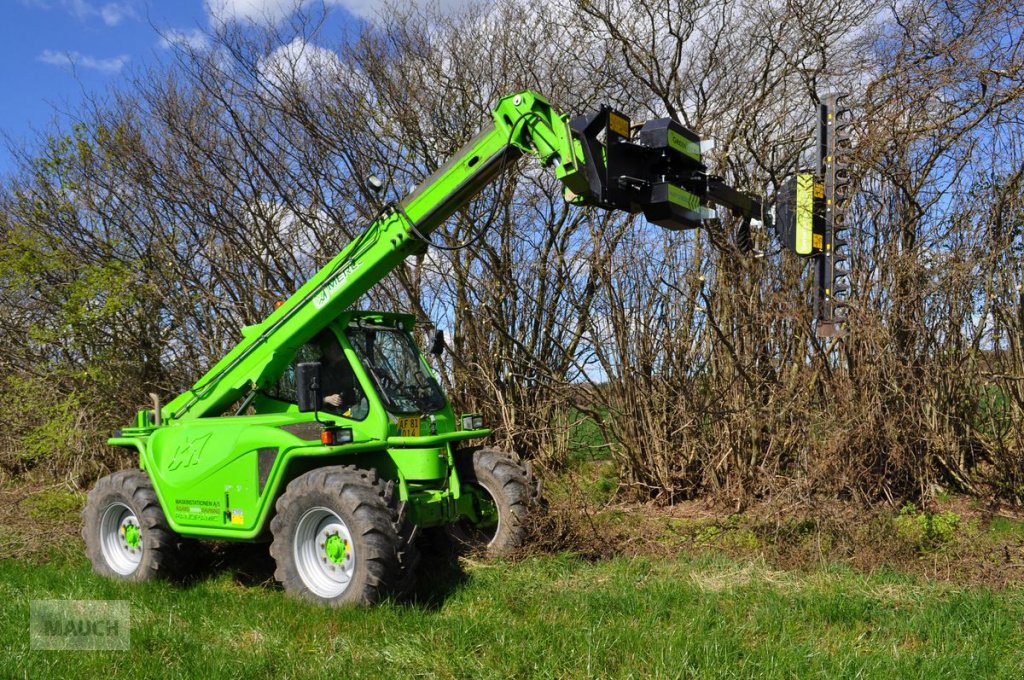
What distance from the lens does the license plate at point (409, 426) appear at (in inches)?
265

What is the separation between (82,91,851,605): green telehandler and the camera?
582 cm

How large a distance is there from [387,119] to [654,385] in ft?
15.7

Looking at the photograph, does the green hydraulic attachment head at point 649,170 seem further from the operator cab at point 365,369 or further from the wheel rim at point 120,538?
the wheel rim at point 120,538

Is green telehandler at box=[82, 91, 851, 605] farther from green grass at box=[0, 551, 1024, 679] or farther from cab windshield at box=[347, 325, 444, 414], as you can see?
green grass at box=[0, 551, 1024, 679]

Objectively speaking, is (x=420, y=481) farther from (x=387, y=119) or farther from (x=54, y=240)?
(x=54, y=240)

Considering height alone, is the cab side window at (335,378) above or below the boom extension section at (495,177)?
below

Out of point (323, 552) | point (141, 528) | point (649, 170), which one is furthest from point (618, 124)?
point (141, 528)

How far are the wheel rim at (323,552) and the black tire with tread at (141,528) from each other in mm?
1479

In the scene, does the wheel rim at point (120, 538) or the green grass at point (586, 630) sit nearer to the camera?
the green grass at point (586, 630)

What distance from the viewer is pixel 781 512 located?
7.14 metres

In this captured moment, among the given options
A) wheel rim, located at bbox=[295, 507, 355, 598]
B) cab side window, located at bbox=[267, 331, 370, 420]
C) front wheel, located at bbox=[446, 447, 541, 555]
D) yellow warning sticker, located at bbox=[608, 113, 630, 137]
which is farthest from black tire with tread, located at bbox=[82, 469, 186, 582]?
yellow warning sticker, located at bbox=[608, 113, 630, 137]

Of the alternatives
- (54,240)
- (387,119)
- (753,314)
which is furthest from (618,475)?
(54,240)

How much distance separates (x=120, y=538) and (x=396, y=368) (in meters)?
2.76

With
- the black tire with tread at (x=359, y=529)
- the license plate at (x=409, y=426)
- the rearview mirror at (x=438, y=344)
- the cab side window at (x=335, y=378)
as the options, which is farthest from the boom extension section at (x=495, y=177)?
the black tire with tread at (x=359, y=529)
